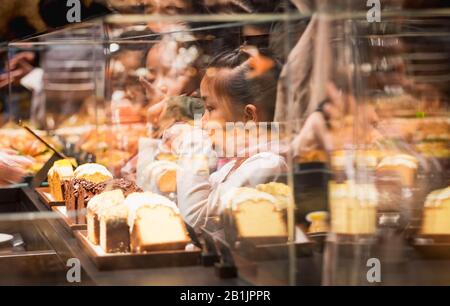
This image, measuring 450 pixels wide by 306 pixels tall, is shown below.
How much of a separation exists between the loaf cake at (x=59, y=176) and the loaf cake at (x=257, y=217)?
126 centimetres

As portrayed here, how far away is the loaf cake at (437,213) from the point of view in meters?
1.40

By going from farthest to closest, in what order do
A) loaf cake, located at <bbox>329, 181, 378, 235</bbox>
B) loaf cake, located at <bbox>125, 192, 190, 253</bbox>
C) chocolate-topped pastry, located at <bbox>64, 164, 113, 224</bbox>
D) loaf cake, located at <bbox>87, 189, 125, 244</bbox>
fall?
chocolate-topped pastry, located at <bbox>64, 164, 113, 224</bbox> < loaf cake, located at <bbox>87, 189, 125, 244</bbox> < loaf cake, located at <bbox>125, 192, 190, 253</bbox> < loaf cake, located at <bbox>329, 181, 378, 235</bbox>

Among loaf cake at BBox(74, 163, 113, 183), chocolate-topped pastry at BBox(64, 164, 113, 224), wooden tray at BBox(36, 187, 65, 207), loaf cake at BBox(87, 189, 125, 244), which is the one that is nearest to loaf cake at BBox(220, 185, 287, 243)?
loaf cake at BBox(87, 189, 125, 244)

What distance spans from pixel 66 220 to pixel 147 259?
733mm

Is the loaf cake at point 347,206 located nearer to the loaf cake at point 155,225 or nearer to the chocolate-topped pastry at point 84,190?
the loaf cake at point 155,225

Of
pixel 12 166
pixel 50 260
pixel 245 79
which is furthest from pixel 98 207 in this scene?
pixel 12 166

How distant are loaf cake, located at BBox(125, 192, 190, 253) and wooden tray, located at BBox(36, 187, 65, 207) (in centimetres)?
84

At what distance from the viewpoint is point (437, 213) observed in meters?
1.42

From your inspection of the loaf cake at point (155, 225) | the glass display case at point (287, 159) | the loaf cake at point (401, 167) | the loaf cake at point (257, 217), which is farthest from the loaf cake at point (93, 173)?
the loaf cake at point (401, 167)

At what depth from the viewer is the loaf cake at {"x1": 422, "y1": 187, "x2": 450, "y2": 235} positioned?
1403 millimetres

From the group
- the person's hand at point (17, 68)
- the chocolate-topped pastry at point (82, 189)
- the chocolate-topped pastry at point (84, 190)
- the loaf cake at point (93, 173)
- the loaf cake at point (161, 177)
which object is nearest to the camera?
the loaf cake at point (161, 177)

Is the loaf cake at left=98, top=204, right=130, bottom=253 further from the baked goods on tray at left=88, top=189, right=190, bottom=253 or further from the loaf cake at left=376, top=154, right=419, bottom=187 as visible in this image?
the loaf cake at left=376, top=154, right=419, bottom=187

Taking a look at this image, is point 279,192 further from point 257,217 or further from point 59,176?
point 59,176

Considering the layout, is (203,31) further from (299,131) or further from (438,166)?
(438,166)
